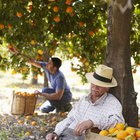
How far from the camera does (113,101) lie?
13.6 ft

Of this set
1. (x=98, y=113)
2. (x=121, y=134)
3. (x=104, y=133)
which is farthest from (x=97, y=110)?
(x=121, y=134)

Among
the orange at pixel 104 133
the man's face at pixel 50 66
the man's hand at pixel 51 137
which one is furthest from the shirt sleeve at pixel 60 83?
the orange at pixel 104 133

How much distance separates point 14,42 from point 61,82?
1094mm

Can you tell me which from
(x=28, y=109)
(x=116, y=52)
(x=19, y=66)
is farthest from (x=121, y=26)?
(x=19, y=66)

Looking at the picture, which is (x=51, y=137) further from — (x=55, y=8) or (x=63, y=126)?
(x=55, y=8)

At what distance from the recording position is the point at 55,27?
6621 mm

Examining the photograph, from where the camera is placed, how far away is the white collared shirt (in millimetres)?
3980

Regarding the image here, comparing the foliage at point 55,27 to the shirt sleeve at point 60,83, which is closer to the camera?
the foliage at point 55,27

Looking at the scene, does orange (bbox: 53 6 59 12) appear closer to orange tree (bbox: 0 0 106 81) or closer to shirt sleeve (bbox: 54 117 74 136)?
orange tree (bbox: 0 0 106 81)

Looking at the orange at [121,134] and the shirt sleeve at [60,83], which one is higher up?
the orange at [121,134]

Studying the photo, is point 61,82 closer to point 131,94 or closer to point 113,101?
point 131,94

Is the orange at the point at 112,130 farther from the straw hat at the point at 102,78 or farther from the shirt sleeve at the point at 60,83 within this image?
the shirt sleeve at the point at 60,83

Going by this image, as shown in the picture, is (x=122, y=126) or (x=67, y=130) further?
(x=67, y=130)

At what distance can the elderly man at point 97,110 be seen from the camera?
13.1ft
